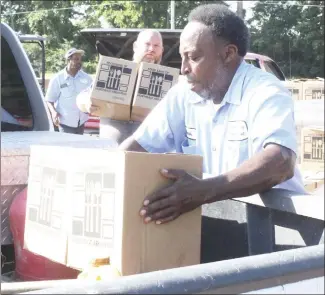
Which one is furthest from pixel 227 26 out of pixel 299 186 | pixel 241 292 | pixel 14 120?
pixel 14 120

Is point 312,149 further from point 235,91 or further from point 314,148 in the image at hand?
point 235,91

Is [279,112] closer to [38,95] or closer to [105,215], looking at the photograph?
[105,215]

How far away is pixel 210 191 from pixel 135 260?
0.99ft

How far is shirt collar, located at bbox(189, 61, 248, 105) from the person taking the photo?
2.40m

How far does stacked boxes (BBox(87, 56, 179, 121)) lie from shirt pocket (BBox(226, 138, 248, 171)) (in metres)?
2.52

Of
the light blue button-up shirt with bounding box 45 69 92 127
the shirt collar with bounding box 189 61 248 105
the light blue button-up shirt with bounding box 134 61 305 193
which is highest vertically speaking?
the shirt collar with bounding box 189 61 248 105

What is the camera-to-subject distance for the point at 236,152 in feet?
7.81

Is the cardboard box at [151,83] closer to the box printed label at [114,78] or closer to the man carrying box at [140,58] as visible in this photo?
the box printed label at [114,78]

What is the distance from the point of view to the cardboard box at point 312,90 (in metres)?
14.2

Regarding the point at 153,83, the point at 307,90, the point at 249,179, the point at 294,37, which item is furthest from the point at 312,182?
the point at 294,37

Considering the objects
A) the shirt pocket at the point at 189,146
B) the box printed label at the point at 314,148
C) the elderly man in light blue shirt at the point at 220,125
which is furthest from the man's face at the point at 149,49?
the box printed label at the point at 314,148

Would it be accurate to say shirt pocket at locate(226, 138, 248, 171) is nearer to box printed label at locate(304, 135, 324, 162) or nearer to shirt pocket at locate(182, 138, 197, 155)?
shirt pocket at locate(182, 138, 197, 155)

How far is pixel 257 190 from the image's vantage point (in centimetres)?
209

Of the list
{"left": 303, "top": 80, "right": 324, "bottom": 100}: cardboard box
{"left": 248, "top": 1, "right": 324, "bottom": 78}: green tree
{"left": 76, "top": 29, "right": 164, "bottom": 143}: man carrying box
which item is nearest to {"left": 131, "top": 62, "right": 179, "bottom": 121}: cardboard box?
{"left": 76, "top": 29, "right": 164, "bottom": 143}: man carrying box
